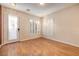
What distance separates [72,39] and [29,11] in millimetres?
1661

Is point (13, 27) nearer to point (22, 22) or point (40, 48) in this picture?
point (22, 22)

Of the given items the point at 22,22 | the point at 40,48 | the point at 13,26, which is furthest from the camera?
the point at 40,48

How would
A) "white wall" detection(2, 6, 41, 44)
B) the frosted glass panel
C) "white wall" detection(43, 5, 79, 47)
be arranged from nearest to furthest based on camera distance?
the frosted glass panel < "white wall" detection(2, 6, 41, 44) < "white wall" detection(43, 5, 79, 47)

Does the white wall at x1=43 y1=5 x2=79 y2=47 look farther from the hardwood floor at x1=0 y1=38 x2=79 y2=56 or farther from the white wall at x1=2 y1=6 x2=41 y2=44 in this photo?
the white wall at x1=2 y1=6 x2=41 y2=44

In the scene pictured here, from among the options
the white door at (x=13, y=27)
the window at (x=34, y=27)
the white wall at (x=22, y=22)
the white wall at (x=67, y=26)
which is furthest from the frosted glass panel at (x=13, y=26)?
the white wall at (x=67, y=26)

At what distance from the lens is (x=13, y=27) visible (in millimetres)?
1800

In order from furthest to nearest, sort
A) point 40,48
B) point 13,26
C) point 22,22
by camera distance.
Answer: point 40,48, point 22,22, point 13,26

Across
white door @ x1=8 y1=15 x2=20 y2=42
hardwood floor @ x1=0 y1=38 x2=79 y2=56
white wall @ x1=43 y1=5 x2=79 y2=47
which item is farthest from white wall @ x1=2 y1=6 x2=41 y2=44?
white wall @ x1=43 y1=5 x2=79 y2=47

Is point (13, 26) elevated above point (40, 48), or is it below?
above

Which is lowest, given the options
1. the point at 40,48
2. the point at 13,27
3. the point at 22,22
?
the point at 40,48

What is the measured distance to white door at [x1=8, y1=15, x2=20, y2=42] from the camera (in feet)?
5.83

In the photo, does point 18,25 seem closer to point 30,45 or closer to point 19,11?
point 19,11

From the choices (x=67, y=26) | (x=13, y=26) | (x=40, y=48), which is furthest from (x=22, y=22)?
(x=67, y=26)

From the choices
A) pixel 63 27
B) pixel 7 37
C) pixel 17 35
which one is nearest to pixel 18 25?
pixel 17 35
